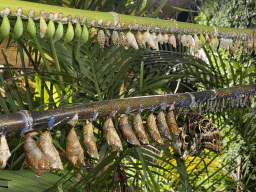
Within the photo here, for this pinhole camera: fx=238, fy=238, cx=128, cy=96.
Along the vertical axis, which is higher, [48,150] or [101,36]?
[101,36]

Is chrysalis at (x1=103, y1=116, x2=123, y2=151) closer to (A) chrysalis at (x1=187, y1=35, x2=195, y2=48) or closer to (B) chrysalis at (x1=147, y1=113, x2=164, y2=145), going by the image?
(B) chrysalis at (x1=147, y1=113, x2=164, y2=145)

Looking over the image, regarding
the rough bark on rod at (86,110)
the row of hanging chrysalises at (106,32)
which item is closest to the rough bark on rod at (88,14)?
the row of hanging chrysalises at (106,32)

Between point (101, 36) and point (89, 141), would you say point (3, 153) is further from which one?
point (101, 36)

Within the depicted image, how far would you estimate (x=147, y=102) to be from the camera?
1.28ft

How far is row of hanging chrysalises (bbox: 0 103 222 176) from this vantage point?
252 millimetres

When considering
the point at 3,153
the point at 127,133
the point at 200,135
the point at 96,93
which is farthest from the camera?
the point at 96,93

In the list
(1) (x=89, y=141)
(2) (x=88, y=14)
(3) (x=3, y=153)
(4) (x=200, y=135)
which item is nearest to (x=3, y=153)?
(3) (x=3, y=153)

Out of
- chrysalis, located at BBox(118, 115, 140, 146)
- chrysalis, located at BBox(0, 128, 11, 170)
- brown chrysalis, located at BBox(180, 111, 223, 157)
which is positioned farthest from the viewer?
brown chrysalis, located at BBox(180, 111, 223, 157)

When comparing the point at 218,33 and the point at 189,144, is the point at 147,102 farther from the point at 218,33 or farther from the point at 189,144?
the point at 218,33

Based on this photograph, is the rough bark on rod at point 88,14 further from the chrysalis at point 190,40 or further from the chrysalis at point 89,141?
the chrysalis at point 89,141

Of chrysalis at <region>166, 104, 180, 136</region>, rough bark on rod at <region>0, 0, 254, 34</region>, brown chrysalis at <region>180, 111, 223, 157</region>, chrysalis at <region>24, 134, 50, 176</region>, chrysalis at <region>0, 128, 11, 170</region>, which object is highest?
rough bark on rod at <region>0, 0, 254, 34</region>

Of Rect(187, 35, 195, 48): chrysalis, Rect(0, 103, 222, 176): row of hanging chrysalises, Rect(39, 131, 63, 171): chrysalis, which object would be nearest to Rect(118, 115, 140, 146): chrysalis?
Rect(0, 103, 222, 176): row of hanging chrysalises

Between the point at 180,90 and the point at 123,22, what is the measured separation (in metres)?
1.61

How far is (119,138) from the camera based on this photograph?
33 centimetres
